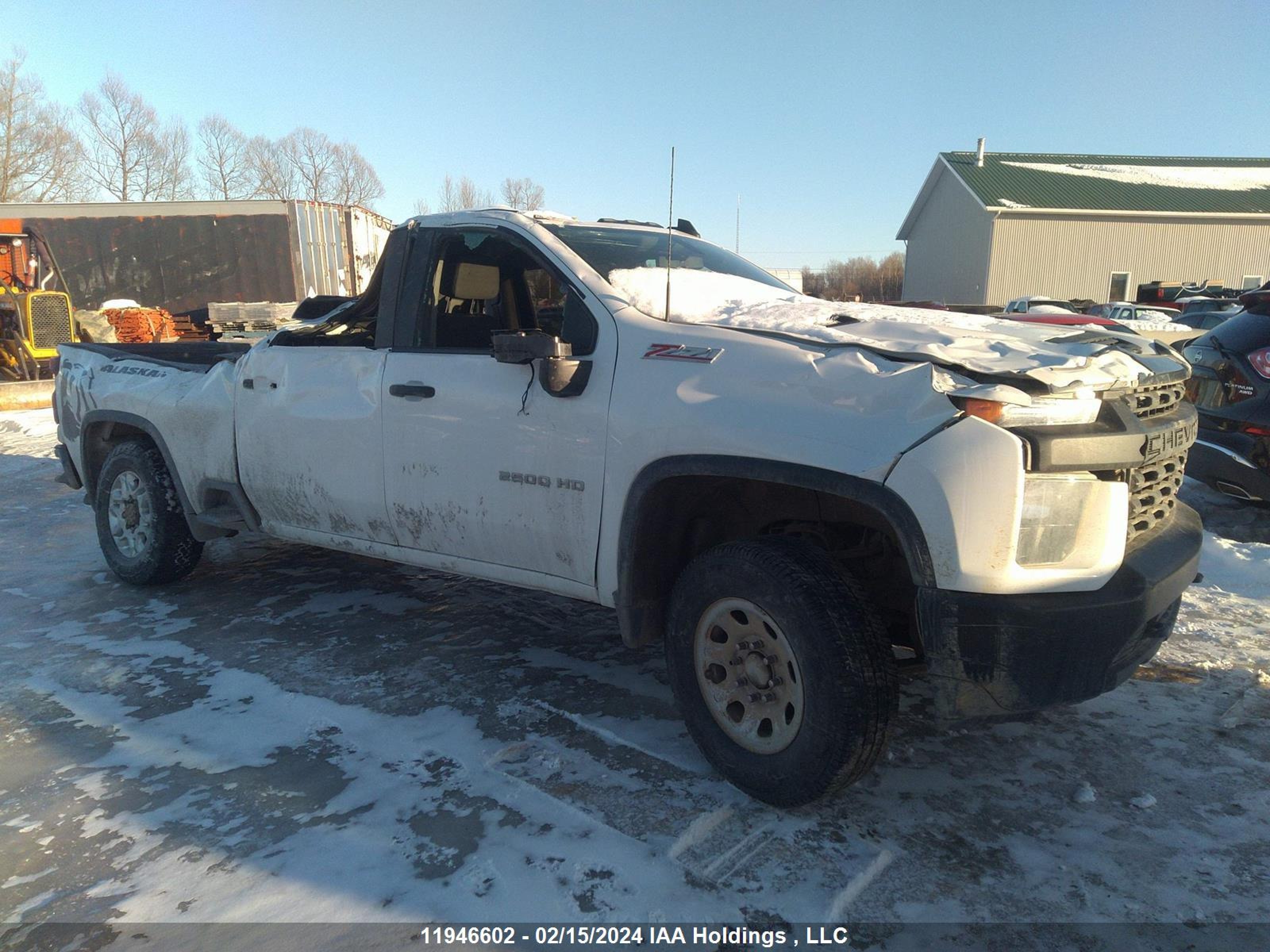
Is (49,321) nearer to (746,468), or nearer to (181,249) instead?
(181,249)

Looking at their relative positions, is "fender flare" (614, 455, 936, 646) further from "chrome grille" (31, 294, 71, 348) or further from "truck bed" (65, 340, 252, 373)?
"chrome grille" (31, 294, 71, 348)

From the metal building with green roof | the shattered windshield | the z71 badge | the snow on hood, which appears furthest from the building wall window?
the z71 badge

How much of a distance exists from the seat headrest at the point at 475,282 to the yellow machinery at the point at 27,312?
42.1 feet

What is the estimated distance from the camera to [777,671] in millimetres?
2732

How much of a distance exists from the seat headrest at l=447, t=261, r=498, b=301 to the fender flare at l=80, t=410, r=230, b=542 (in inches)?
77.7

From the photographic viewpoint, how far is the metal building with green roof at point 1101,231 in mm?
33094

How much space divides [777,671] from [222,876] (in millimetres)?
1707

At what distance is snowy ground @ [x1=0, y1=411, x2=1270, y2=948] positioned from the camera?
2381 mm

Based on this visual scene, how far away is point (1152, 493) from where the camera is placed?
2.81m

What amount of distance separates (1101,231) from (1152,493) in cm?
3573

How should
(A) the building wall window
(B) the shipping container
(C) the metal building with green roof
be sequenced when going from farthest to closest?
(A) the building wall window
(C) the metal building with green roof
(B) the shipping container

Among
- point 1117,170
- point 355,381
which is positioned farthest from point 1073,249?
point 355,381

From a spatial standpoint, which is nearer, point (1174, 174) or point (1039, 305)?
point (1039, 305)

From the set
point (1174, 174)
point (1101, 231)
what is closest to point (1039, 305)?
point (1101, 231)
